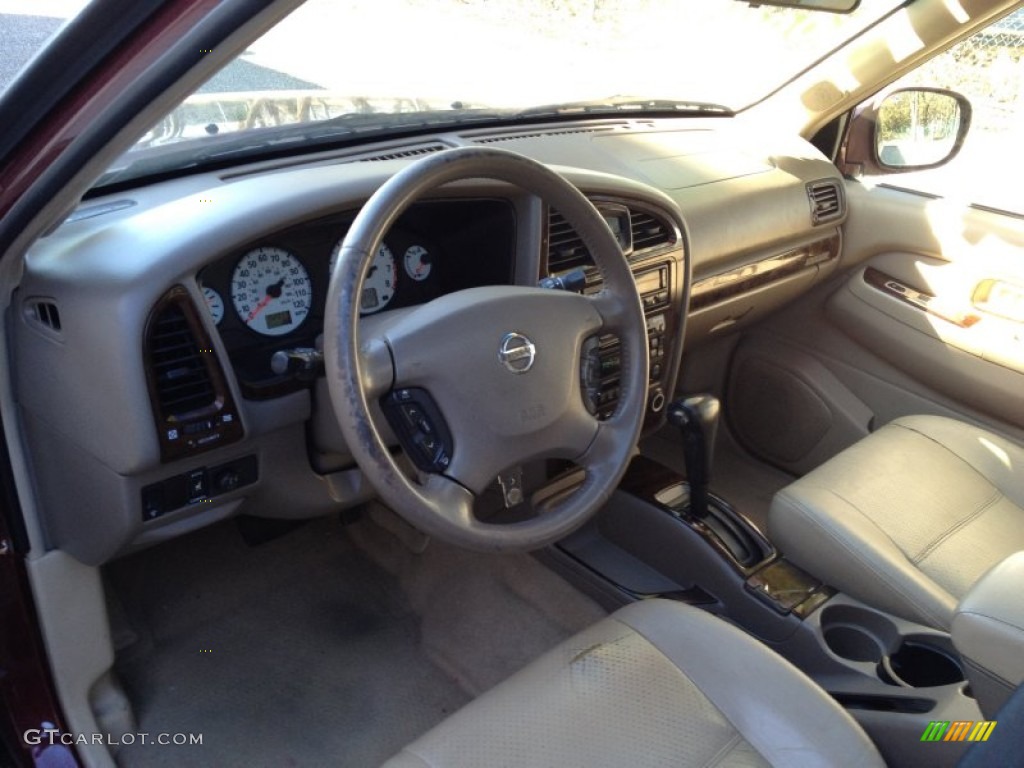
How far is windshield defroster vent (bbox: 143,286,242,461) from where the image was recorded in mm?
1338

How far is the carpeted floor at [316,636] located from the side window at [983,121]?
67.2 inches

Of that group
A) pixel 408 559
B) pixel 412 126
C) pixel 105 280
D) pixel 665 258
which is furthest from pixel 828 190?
pixel 105 280

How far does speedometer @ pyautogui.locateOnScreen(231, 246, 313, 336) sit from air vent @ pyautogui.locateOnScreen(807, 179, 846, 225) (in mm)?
1709

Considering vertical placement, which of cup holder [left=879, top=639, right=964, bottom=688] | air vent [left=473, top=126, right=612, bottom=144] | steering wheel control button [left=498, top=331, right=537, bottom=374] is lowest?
cup holder [left=879, top=639, right=964, bottom=688]

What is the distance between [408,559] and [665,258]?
109cm

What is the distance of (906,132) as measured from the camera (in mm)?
2844

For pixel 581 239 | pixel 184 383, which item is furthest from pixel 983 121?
pixel 184 383

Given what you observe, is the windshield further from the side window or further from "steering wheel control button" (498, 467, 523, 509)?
"steering wheel control button" (498, 467, 523, 509)

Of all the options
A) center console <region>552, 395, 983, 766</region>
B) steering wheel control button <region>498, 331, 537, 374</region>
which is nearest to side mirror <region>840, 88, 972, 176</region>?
center console <region>552, 395, 983, 766</region>

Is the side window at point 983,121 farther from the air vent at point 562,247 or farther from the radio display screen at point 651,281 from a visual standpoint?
the air vent at point 562,247

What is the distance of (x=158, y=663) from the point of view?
2105 millimetres

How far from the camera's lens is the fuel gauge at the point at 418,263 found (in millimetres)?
1783

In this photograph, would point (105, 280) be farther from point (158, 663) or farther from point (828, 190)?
point (828, 190)
